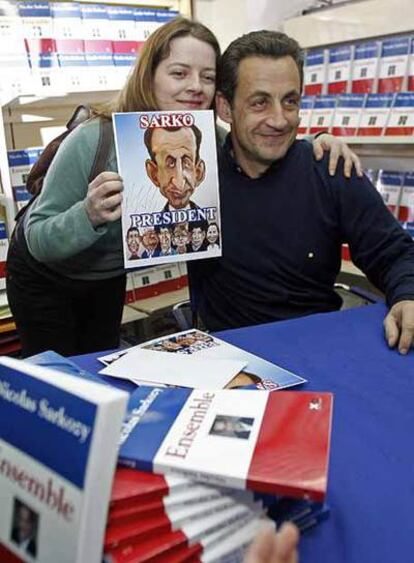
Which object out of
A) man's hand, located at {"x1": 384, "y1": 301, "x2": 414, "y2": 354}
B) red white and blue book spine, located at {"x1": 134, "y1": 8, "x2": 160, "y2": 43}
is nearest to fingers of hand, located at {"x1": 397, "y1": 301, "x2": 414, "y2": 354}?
man's hand, located at {"x1": 384, "y1": 301, "x2": 414, "y2": 354}

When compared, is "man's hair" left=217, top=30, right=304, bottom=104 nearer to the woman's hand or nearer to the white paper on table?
the woman's hand

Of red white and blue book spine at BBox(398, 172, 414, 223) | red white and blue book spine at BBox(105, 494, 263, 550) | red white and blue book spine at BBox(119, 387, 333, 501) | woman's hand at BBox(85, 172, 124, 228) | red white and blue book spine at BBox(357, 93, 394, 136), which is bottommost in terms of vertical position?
red white and blue book spine at BBox(105, 494, 263, 550)

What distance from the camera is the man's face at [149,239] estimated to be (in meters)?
1.36

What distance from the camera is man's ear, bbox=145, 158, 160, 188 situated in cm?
135

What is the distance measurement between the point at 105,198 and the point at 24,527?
838 mm

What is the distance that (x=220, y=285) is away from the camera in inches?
65.8

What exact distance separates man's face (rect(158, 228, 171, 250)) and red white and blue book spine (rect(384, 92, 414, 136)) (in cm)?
140

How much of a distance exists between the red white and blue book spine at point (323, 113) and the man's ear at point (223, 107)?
43.7 inches

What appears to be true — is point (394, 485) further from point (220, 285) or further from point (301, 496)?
point (220, 285)

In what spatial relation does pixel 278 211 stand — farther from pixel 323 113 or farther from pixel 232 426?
pixel 323 113

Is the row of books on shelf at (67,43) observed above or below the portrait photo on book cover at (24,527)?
above

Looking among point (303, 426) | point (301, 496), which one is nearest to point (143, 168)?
point (303, 426)

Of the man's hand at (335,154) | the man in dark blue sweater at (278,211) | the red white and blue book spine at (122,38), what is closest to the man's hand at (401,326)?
the man in dark blue sweater at (278,211)

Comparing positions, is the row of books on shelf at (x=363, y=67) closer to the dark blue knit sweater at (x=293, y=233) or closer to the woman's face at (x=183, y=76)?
the dark blue knit sweater at (x=293, y=233)
